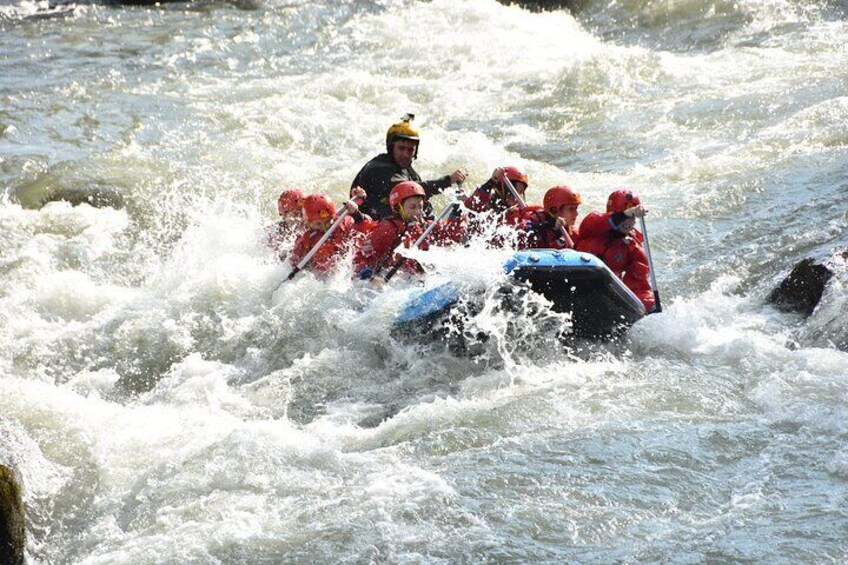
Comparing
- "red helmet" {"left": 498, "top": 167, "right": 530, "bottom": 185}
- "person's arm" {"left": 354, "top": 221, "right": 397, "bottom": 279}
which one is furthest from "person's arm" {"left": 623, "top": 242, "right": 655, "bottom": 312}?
"person's arm" {"left": 354, "top": 221, "right": 397, "bottom": 279}

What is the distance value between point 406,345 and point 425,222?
1560 millimetres

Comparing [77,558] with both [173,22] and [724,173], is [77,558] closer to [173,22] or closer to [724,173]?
[724,173]

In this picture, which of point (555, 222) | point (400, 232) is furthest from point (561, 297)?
point (400, 232)

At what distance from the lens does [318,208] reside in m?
10.3

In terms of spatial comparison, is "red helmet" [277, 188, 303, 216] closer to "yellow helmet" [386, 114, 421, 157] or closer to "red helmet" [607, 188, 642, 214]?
"yellow helmet" [386, 114, 421, 157]

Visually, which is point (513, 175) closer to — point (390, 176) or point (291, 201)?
point (390, 176)

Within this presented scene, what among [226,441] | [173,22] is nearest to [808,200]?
[226,441]

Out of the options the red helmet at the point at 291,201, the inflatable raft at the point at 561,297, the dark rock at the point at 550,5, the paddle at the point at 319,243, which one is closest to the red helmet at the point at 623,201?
the inflatable raft at the point at 561,297

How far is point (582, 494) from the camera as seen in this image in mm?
6703

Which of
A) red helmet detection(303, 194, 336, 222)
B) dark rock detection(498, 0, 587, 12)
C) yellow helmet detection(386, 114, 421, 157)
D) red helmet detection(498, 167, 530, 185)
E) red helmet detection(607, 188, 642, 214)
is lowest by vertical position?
red helmet detection(303, 194, 336, 222)

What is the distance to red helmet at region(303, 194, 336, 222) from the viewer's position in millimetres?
10320

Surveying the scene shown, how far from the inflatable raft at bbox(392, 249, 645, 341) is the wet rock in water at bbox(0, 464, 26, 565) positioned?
11.4 ft

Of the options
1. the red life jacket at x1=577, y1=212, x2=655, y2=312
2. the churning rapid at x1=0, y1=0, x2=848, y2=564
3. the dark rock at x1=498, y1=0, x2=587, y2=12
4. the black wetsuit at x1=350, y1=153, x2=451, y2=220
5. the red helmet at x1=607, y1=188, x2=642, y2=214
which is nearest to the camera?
the churning rapid at x1=0, y1=0, x2=848, y2=564

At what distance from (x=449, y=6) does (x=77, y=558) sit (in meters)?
17.9
